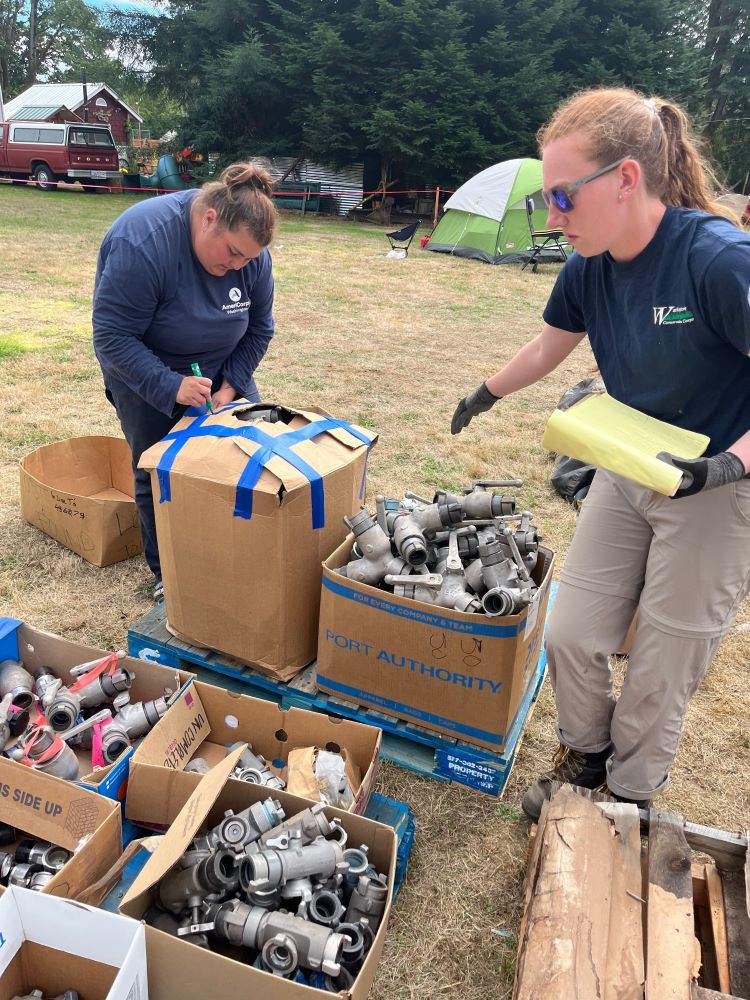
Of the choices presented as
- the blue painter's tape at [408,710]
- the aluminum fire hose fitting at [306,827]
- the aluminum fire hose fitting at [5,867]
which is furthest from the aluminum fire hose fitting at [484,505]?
the aluminum fire hose fitting at [5,867]

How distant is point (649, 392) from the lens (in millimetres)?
1865

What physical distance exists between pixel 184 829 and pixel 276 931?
Result: 33 cm

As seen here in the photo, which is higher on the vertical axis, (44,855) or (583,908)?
(583,908)

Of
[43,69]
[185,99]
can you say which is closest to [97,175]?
[185,99]

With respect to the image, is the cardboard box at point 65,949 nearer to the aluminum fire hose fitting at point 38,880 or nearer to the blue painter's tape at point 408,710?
the aluminum fire hose fitting at point 38,880

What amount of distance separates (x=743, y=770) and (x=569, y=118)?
95.2 inches

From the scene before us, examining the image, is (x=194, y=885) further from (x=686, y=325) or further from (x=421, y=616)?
(x=686, y=325)

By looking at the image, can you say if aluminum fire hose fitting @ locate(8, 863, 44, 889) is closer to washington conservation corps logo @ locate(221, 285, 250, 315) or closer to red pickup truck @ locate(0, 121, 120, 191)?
washington conservation corps logo @ locate(221, 285, 250, 315)

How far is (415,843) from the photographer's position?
2.34 metres

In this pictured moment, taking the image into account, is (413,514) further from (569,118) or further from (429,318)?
(429,318)

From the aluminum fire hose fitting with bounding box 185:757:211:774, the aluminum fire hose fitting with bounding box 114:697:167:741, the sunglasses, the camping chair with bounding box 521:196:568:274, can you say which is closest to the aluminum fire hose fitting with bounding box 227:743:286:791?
the aluminum fire hose fitting with bounding box 185:757:211:774

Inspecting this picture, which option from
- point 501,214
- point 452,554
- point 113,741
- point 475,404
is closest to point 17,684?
point 113,741

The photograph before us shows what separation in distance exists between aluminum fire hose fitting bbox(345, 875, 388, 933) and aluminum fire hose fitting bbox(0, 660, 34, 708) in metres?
1.35

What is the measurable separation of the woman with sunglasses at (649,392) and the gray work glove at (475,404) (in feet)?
1.25
